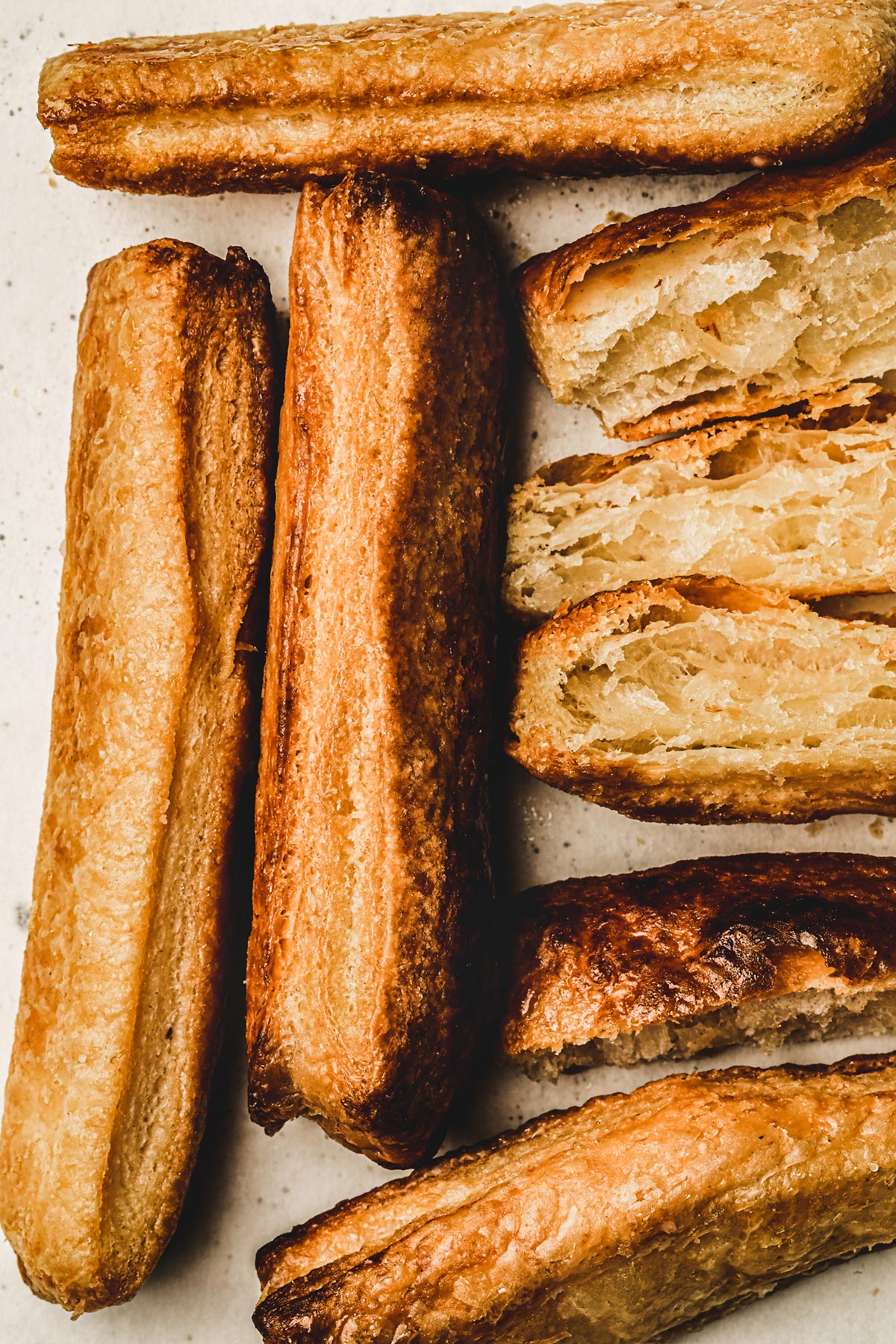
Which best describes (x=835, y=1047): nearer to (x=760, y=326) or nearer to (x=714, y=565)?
(x=714, y=565)

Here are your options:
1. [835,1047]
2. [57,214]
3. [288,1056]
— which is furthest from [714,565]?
[57,214]

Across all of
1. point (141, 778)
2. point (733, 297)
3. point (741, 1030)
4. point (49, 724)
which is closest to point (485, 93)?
point (733, 297)

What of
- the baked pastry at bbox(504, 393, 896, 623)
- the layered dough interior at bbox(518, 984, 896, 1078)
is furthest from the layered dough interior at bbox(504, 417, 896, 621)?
the layered dough interior at bbox(518, 984, 896, 1078)

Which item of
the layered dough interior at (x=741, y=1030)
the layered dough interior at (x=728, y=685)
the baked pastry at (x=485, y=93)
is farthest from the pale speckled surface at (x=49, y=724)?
the layered dough interior at (x=728, y=685)

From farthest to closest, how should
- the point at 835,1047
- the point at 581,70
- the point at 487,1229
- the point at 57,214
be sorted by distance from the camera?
1. the point at 57,214
2. the point at 835,1047
3. the point at 581,70
4. the point at 487,1229

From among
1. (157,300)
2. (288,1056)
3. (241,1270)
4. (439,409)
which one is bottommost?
(241,1270)

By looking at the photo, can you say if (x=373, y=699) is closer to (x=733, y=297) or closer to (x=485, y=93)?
(x=733, y=297)
